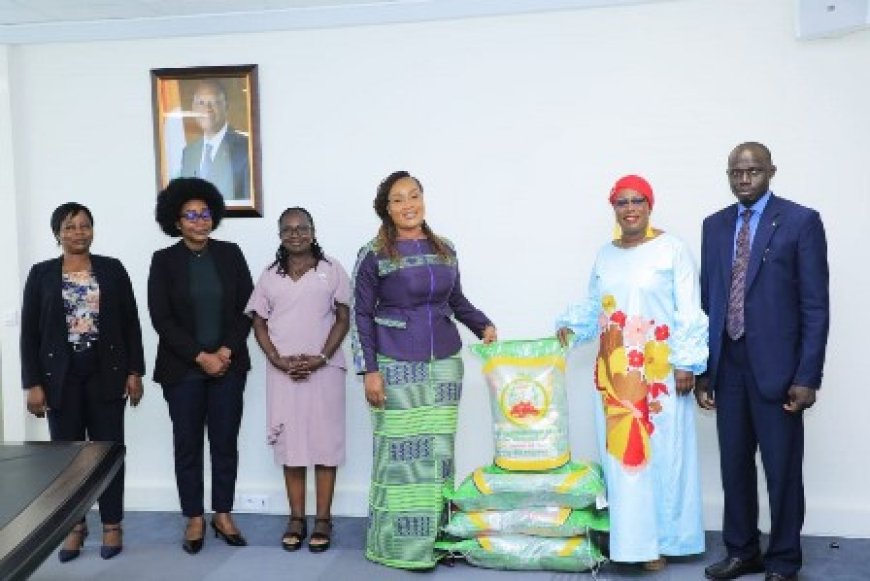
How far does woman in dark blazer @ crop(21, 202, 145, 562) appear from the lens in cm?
352

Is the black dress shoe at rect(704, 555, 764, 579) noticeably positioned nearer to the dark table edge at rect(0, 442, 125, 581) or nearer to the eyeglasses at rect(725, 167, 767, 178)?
the eyeglasses at rect(725, 167, 767, 178)

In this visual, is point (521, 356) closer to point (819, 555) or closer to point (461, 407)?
point (461, 407)

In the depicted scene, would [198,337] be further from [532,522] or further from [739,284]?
[739,284]

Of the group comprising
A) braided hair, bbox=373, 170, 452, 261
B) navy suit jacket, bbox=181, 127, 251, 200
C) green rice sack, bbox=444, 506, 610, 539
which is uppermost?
navy suit jacket, bbox=181, 127, 251, 200

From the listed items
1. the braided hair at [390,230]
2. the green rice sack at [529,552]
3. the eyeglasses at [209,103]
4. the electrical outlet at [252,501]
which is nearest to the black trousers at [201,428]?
the electrical outlet at [252,501]

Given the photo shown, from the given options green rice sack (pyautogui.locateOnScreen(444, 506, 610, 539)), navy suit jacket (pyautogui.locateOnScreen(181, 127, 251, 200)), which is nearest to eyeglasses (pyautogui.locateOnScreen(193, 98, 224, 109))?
navy suit jacket (pyautogui.locateOnScreen(181, 127, 251, 200))

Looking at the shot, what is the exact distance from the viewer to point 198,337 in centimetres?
362

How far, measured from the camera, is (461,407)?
4152 mm

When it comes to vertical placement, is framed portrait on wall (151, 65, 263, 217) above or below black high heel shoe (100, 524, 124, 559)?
above

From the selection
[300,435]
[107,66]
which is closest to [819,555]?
[300,435]

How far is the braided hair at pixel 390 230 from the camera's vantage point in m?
3.37

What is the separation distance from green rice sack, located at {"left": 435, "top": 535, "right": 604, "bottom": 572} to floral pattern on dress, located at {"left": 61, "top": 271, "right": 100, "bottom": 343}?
5.56ft

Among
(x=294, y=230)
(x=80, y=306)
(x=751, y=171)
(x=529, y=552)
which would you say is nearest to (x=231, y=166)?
(x=294, y=230)

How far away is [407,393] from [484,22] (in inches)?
71.2
